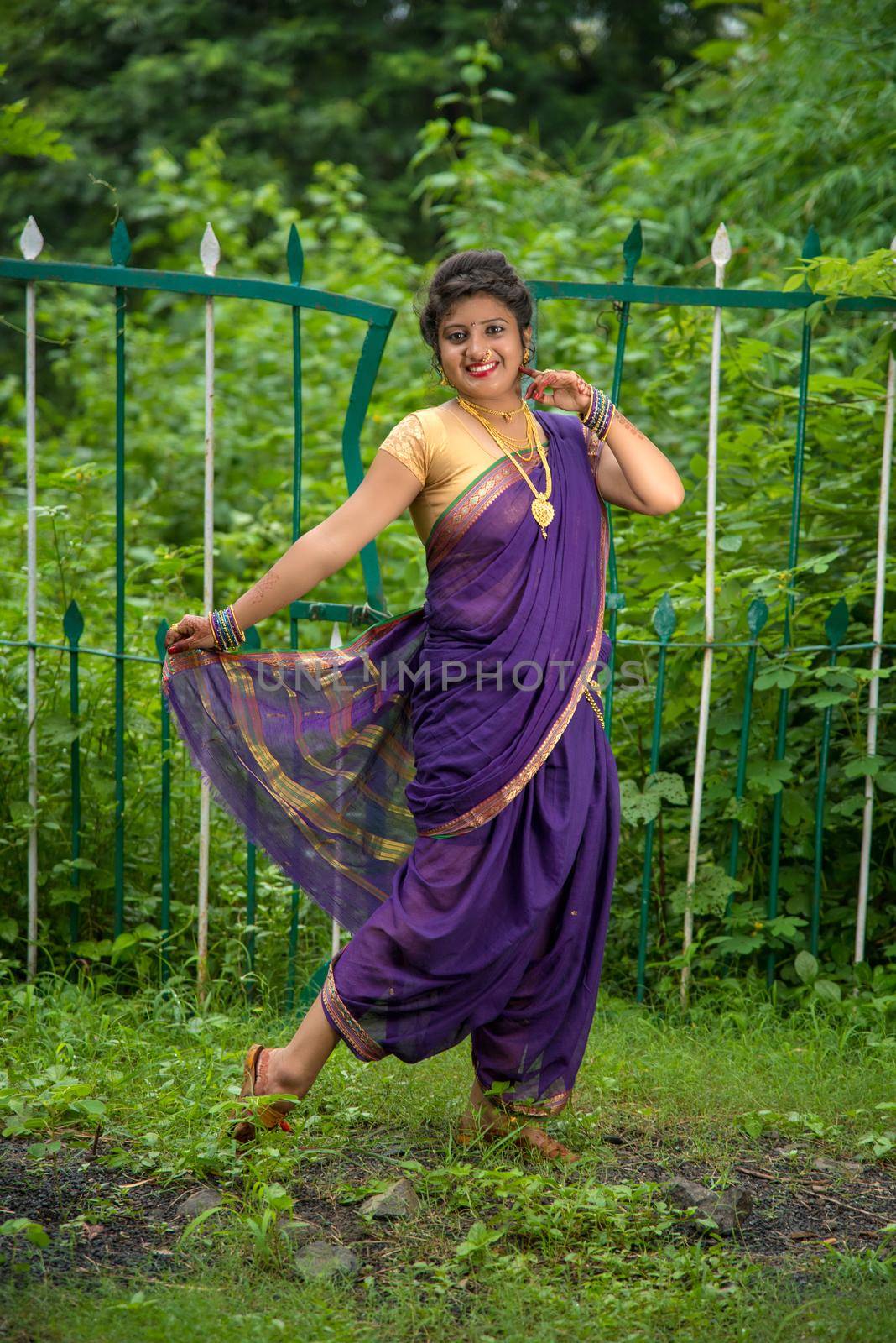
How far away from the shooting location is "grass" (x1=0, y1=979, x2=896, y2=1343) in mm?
2328

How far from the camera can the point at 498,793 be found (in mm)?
2762

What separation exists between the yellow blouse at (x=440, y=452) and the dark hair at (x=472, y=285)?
21 centimetres

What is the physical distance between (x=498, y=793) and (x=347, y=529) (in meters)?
0.64

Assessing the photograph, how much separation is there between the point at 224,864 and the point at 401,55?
844 cm

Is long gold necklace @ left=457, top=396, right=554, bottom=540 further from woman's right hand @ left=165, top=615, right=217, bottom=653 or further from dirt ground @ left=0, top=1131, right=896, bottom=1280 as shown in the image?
dirt ground @ left=0, top=1131, right=896, bottom=1280

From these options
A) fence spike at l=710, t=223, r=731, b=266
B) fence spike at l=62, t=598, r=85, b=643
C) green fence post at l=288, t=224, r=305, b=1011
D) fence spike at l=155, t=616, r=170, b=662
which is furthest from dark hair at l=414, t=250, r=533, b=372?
fence spike at l=62, t=598, r=85, b=643

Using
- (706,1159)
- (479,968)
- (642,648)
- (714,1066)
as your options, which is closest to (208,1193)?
(479,968)

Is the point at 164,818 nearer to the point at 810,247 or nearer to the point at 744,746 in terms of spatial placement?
the point at 744,746

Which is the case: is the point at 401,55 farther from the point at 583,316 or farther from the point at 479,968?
the point at 479,968

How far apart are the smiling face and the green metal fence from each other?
2.15ft

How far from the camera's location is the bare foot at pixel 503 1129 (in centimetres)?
292

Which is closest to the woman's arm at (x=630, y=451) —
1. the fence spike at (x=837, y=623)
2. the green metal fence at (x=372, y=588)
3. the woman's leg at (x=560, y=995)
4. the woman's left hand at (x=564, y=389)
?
the woman's left hand at (x=564, y=389)

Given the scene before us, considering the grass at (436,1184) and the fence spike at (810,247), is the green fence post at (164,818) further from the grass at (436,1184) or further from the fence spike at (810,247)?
the fence spike at (810,247)

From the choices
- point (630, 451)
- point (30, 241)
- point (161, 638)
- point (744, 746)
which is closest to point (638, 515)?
point (744, 746)
